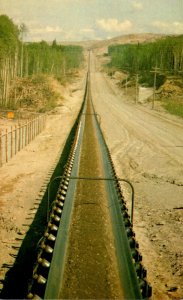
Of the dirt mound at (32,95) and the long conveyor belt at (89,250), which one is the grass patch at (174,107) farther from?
the long conveyor belt at (89,250)

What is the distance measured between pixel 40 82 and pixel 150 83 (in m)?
38.9

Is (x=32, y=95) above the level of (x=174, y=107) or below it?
above

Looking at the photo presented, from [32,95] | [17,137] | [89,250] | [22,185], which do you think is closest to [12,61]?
[32,95]

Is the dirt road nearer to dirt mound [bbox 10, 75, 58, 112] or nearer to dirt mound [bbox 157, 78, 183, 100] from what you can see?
dirt mound [bbox 10, 75, 58, 112]

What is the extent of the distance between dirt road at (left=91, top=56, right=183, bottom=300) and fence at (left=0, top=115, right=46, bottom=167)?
23.7ft

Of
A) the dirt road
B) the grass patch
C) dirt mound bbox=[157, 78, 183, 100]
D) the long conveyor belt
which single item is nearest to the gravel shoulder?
the long conveyor belt

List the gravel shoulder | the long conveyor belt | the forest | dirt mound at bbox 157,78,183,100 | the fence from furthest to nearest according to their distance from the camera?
dirt mound at bbox 157,78,183,100, the forest, the fence, the gravel shoulder, the long conveyor belt

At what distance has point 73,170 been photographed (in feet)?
70.7

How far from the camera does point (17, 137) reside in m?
32.7

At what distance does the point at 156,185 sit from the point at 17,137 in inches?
636

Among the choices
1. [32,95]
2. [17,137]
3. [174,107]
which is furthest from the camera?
[174,107]

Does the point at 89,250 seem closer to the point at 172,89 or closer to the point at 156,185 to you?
the point at 156,185

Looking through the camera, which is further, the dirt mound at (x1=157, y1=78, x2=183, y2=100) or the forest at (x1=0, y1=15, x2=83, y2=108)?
the dirt mound at (x1=157, y1=78, x2=183, y2=100)

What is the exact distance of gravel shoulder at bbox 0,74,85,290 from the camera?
43.2 feet
